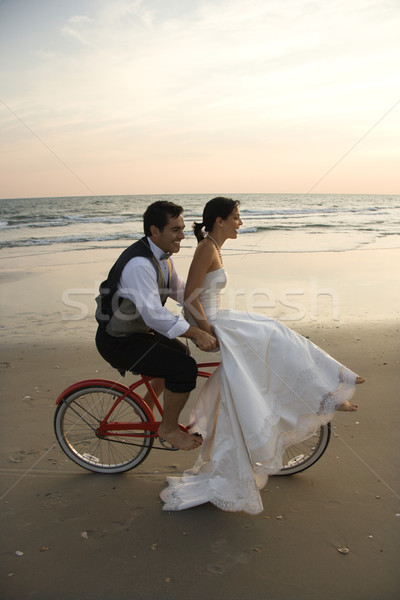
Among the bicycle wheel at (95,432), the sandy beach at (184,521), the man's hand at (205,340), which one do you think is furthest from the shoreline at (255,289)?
the man's hand at (205,340)

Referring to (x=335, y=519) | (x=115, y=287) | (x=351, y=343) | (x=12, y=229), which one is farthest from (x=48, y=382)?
(x=12, y=229)

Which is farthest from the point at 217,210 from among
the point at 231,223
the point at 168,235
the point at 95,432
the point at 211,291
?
the point at 95,432

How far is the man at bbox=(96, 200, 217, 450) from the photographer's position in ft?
8.76

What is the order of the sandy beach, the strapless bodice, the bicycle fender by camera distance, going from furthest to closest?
1. the bicycle fender
2. the strapless bodice
3. the sandy beach

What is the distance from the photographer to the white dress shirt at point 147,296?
264cm

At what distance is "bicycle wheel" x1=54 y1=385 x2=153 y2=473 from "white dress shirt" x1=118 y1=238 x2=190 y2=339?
0.74 meters

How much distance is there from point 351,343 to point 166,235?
369 centimetres

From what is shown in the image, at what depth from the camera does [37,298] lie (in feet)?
26.7

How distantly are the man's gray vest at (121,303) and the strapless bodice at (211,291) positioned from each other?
273 millimetres

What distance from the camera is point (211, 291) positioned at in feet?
9.77

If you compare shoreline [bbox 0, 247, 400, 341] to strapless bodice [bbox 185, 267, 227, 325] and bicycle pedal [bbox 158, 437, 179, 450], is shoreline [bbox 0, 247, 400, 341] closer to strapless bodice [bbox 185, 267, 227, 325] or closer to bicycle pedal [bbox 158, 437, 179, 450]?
bicycle pedal [bbox 158, 437, 179, 450]

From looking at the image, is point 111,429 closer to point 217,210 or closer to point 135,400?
point 135,400

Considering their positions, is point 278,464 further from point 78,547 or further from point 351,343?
point 351,343

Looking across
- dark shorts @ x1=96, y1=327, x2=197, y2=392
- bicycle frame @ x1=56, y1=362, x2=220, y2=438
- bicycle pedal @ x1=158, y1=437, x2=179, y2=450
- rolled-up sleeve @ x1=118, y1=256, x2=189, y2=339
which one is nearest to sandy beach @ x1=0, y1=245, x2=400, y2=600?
bicycle pedal @ x1=158, y1=437, x2=179, y2=450
